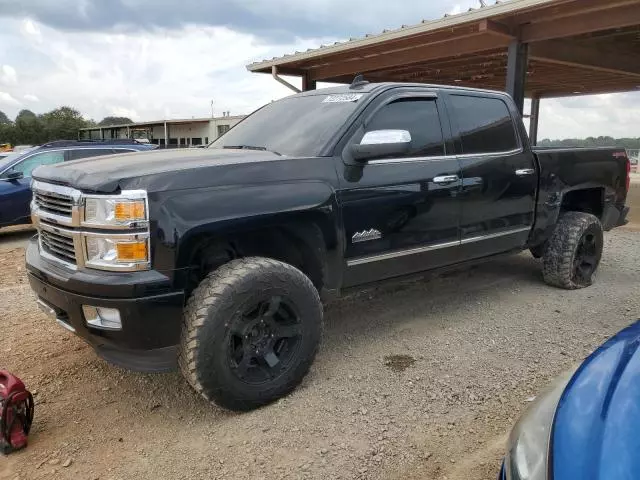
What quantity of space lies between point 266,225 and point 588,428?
2.05 metres

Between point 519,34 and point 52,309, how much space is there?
30.7 ft

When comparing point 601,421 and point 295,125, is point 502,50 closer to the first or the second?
point 295,125

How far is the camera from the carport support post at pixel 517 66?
972 cm

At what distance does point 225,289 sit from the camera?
2.89 meters

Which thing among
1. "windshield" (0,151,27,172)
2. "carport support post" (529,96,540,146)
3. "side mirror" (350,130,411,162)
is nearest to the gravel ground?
"side mirror" (350,130,411,162)

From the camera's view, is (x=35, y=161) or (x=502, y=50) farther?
(x=502, y=50)

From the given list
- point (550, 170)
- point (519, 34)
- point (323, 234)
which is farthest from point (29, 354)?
point (519, 34)

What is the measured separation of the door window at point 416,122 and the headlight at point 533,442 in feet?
7.97

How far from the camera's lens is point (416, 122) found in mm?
4109

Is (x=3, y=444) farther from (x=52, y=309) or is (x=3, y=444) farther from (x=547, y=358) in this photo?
(x=547, y=358)

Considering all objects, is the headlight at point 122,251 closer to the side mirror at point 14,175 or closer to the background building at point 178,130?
the side mirror at point 14,175

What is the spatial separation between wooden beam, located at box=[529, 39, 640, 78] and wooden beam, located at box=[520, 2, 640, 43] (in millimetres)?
911

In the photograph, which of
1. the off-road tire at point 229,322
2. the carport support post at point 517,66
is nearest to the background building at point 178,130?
the carport support post at point 517,66

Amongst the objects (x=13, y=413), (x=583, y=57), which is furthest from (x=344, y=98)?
(x=583, y=57)
